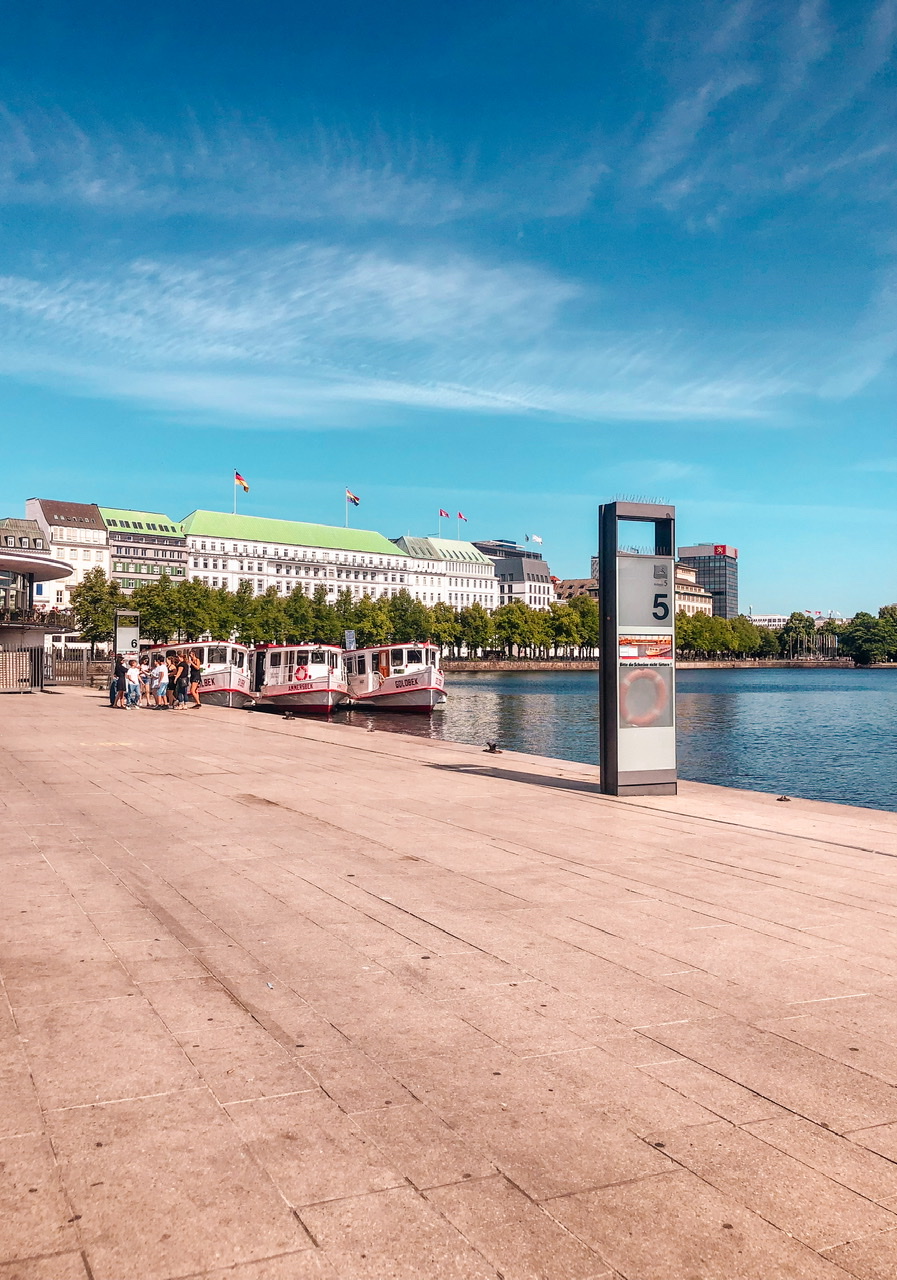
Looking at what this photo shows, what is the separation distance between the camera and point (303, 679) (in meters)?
51.5

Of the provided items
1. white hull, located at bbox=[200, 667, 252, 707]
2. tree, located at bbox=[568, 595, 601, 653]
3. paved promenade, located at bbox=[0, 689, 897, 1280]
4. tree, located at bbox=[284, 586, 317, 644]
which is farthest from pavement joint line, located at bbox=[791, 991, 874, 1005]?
tree, located at bbox=[568, 595, 601, 653]

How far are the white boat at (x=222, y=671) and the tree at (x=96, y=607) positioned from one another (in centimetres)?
5478

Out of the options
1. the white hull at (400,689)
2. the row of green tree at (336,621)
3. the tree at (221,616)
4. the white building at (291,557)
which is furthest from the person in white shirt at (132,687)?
the white building at (291,557)

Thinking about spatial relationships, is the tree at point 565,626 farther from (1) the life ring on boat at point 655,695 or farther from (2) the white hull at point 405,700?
(1) the life ring on boat at point 655,695

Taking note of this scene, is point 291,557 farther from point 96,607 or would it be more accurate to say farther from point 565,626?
point 96,607

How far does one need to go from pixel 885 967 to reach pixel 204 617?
112 m

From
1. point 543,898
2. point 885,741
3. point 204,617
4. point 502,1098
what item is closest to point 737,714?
point 885,741

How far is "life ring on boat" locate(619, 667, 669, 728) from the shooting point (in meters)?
14.9

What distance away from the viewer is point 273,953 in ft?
22.3

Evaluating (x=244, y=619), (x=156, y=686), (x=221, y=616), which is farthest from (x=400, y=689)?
(x=244, y=619)

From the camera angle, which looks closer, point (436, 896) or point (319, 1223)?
point (319, 1223)

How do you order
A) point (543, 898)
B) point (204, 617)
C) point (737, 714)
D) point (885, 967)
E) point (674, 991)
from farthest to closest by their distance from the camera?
point (204, 617) < point (737, 714) < point (543, 898) < point (885, 967) < point (674, 991)

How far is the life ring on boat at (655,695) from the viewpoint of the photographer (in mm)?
14875

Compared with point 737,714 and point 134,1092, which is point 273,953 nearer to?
point 134,1092
